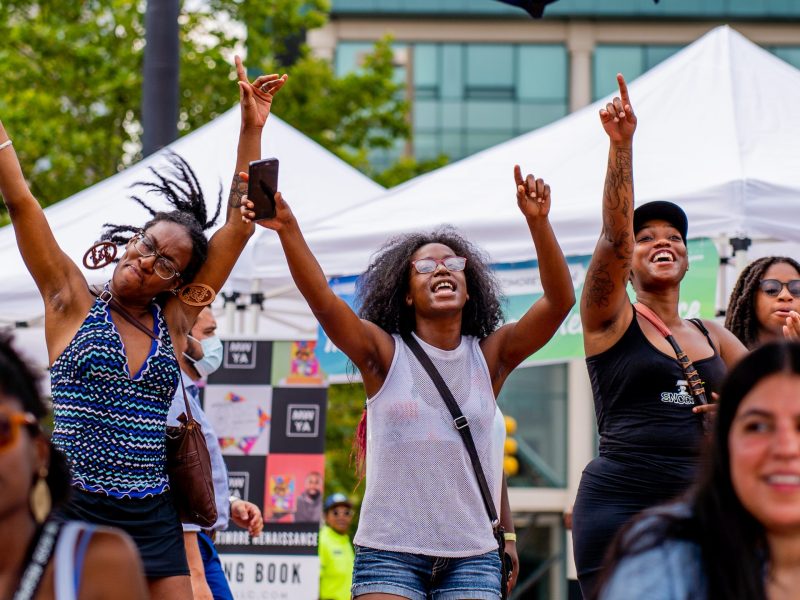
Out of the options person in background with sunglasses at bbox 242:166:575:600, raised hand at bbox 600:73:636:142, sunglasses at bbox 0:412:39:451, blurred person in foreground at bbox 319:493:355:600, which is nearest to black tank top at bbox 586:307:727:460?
person in background with sunglasses at bbox 242:166:575:600

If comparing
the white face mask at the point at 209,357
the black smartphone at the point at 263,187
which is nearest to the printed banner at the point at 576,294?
the white face mask at the point at 209,357

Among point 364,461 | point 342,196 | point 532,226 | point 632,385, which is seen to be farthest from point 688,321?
point 342,196

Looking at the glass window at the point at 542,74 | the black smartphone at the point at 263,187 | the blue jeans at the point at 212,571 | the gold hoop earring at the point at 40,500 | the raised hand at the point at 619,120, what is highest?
the glass window at the point at 542,74

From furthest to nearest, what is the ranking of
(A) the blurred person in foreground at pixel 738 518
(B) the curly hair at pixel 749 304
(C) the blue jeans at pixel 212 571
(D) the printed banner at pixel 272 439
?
(D) the printed banner at pixel 272 439
(C) the blue jeans at pixel 212 571
(B) the curly hair at pixel 749 304
(A) the blurred person in foreground at pixel 738 518

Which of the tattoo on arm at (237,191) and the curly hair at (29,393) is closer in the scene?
the curly hair at (29,393)

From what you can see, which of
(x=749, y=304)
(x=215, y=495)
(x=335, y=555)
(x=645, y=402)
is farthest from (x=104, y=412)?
(x=335, y=555)

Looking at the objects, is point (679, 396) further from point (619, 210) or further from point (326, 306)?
point (326, 306)

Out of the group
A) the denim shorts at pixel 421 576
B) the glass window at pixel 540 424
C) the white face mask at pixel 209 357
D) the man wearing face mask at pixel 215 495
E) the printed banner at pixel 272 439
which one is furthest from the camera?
the glass window at pixel 540 424

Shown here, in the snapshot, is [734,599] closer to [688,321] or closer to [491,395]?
[491,395]

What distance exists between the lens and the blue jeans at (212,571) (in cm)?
522

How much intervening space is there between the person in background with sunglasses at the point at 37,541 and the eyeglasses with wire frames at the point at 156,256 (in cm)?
194

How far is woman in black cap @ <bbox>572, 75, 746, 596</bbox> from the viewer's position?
4.20 metres

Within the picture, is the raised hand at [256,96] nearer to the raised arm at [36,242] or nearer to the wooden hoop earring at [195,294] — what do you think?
the wooden hoop earring at [195,294]

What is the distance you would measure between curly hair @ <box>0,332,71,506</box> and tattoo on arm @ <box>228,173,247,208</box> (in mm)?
2071
